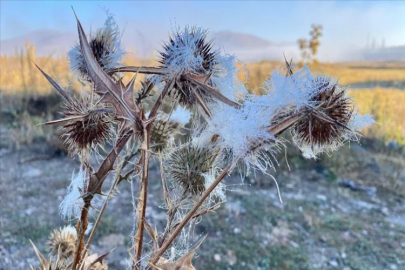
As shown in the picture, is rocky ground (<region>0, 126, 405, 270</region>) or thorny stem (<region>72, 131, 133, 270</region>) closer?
thorny stem (<region>72, 131, 133, 270</region>)

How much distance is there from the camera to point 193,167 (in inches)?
25.1

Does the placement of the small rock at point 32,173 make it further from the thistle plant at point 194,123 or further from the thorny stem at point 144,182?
the thorny stem at point 144,182

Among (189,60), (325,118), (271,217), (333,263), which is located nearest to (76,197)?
(189,60)

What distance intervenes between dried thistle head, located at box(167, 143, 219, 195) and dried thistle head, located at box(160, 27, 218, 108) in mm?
86

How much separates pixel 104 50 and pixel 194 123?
24 cm

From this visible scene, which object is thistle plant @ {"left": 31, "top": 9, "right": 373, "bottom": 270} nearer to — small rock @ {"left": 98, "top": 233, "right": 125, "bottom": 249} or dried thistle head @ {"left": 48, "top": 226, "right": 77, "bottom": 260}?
dried thistle head @ {"left": 48, "top": 226, "right": 77, "bottom": 260}

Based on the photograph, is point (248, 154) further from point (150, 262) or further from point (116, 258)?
point (116, 258)

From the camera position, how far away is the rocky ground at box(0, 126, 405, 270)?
1.80 m

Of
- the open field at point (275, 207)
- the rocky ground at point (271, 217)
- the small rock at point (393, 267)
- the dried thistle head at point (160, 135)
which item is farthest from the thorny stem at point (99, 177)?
the small rock at point (393, 267)

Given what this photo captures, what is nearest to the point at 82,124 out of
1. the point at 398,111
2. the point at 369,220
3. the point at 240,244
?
the point at 240,244

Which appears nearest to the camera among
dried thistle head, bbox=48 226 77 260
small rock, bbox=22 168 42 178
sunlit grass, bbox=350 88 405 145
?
dried thistle head, bbox=48 226 77 260

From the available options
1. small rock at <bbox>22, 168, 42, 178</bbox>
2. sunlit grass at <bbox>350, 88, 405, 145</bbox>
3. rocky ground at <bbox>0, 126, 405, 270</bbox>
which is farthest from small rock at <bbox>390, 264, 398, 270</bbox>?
small rock at <bbox>22, 168, 42, 178</bbox>

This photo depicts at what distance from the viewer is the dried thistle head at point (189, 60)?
21.8 inches

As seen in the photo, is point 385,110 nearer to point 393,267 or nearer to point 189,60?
point 393,267
